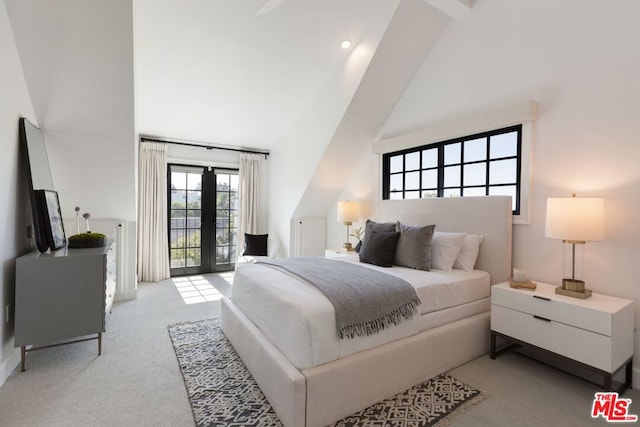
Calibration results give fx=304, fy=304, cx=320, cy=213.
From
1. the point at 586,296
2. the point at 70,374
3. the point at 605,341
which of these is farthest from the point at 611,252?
the point at 70,374

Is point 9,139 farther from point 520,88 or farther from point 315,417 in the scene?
point 520,88

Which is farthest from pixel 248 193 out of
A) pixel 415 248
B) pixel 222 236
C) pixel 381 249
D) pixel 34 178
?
pixel 415 248

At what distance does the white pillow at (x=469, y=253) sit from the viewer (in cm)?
283

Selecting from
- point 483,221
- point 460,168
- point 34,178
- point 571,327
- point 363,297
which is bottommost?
point 571,327

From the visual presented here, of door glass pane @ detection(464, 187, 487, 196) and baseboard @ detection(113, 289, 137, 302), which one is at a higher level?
door glass pane @ detection(464, 187, 487, 196)

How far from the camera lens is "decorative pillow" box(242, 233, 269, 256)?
5328 millimetres

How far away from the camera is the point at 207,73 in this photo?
3.63 metres

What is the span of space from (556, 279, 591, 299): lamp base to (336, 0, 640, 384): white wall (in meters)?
0.28

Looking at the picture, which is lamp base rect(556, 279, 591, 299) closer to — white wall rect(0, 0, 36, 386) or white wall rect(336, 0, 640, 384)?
white wall rect(336, 0, 640, 384)

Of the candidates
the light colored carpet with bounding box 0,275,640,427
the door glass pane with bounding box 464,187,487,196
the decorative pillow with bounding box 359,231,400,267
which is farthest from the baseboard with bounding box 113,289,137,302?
the door glass pane with bounding box 464,187,487,196

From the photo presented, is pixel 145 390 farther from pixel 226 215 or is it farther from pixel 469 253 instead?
pixel 226 215

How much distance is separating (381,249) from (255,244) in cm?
302

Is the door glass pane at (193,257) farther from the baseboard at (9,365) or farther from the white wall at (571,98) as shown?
the white wall at (571,98)

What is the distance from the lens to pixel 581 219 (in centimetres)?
206
